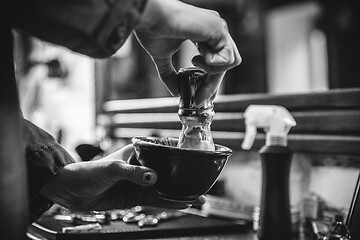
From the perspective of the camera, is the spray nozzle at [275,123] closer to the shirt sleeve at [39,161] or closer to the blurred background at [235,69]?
the shirt sleeve at [39,161]

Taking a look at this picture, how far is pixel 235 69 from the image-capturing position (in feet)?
13.5

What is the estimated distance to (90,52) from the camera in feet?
2.49

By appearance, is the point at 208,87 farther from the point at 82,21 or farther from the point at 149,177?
the point at 82,21

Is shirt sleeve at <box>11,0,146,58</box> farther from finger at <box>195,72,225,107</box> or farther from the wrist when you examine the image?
finger at <box>195,72,225,107</box>

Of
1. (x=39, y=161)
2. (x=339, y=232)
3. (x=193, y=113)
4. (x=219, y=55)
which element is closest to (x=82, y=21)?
(x=219, y=55)

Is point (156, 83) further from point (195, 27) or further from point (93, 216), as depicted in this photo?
point (195, 27)

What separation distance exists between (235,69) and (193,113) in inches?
125

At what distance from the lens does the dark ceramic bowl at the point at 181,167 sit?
2.93 feet

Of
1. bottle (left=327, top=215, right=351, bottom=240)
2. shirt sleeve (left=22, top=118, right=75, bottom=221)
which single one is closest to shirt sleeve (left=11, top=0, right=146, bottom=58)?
shirt sleeve (left=22, top=118, right=75, bottom=221)

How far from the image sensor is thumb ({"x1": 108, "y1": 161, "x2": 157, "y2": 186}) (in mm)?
931

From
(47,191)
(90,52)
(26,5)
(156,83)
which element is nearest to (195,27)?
(90,52)

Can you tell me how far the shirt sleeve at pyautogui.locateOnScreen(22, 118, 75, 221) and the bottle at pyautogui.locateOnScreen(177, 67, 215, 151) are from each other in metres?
0.32

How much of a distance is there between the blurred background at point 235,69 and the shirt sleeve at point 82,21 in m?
1.95

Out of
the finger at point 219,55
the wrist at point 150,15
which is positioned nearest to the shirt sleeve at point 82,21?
the wrist at point 150,15
